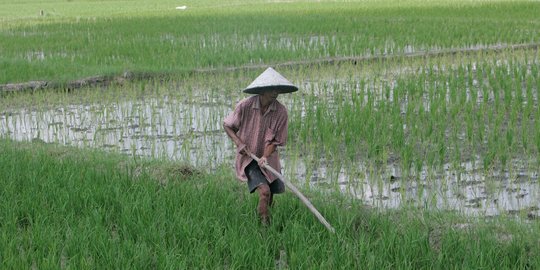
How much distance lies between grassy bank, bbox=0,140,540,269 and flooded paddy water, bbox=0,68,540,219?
442mm

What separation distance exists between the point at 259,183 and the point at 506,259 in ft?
3.66

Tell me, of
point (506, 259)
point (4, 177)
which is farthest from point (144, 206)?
point (506, 259)

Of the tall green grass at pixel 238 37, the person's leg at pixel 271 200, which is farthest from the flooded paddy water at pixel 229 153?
the tall green grass at pixel 238 37

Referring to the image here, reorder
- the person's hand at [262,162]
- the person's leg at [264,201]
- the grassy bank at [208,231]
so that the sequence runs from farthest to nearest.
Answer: the person's leg at [264,201] → the person's hand at [262,162] → the grassy bank at [208,231]

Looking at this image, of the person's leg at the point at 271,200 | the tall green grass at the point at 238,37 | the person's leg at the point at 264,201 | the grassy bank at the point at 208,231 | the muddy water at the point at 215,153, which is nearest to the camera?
the grassy bank at the point at 208,231

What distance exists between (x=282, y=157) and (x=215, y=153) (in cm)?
46

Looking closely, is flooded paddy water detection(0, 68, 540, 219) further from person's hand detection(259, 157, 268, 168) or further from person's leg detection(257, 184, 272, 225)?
person's hand detection(259, 157, 268, 168)

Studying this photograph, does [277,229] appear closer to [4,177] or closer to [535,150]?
[4,177]

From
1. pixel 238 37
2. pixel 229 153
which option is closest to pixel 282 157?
pixel 229 153

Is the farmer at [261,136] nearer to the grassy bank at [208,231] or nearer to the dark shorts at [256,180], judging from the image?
the dark shorts at [256,180]

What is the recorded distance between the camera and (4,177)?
15.1ft

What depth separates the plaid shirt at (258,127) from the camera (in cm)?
375

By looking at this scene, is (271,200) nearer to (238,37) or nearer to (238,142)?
(238,142)

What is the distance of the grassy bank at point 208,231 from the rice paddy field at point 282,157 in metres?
0.01
